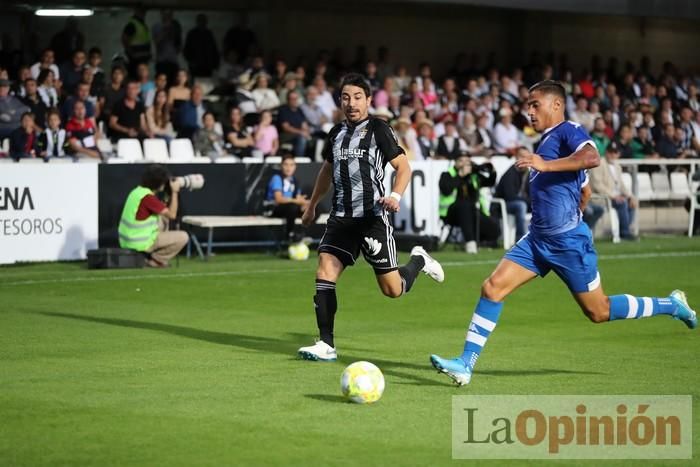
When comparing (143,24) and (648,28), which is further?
(648,28)

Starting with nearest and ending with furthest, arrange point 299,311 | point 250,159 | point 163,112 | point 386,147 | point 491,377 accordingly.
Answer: point 491,377, point 386,147, point 299,311, point 250,159, point 163,112

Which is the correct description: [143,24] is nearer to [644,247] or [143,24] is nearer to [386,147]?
Result: [644,247]

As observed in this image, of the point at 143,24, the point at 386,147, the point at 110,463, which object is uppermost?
the point at 143,24

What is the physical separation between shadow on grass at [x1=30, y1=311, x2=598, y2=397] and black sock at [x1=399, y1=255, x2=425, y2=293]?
741mm

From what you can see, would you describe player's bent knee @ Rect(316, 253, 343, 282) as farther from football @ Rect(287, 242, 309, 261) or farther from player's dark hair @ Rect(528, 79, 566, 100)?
football @ Rect(287, 242, 309, 261)

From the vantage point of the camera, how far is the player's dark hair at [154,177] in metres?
17.9

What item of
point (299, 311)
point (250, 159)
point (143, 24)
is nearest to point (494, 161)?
point (250, 159)

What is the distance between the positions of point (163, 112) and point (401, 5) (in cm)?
1194

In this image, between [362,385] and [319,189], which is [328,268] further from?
[362,385]

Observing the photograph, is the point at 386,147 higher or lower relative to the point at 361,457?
higher

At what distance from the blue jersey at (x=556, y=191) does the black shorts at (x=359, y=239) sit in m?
1.53

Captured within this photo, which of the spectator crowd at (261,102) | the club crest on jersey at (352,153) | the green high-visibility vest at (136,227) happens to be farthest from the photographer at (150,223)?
the club crest on jersey at (352,153)

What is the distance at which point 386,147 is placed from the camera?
34.6 feet

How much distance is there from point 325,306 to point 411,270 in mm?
1110
